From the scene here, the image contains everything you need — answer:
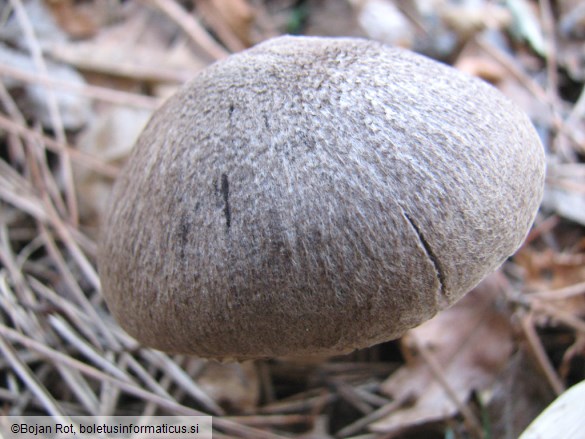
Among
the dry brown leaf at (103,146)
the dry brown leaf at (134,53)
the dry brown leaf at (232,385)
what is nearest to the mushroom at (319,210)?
the dry brown leaf at (232,385)

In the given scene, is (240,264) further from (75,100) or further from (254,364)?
(75,100)

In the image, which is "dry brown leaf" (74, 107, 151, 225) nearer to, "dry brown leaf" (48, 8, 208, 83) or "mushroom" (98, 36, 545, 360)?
"dry brown leaf" (48, 8, 208, 83)

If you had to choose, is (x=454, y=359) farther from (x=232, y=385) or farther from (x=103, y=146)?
(x=103, y=146)

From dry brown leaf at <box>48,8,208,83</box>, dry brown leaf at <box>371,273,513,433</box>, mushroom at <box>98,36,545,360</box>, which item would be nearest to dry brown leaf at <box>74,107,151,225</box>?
dry brown leaf at <box>48,8,208,83</box>

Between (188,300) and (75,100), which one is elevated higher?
(75,100)

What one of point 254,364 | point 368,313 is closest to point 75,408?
point 254,364

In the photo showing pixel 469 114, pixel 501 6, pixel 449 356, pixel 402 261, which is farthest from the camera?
pixel 501 6

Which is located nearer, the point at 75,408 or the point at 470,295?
the point at 75,408
